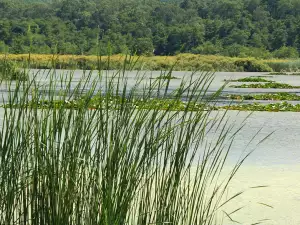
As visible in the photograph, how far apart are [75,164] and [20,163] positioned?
29 centimetres

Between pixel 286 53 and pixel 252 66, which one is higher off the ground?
pixel 252 66

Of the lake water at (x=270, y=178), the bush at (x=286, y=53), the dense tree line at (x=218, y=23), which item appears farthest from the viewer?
the bush at (x=286, y=53)

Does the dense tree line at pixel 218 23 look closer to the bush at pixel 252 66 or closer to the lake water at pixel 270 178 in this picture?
the bush at pixel 252 66

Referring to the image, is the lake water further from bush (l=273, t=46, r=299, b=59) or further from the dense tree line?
bush (l=273, t=46, r=299, b=59)

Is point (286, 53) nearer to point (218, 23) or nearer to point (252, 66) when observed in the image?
point (218, 23)

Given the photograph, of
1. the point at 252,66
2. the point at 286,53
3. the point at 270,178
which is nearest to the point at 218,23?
the point at 286,53

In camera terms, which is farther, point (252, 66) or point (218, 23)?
point (218, 23)

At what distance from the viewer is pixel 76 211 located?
2.92 metres

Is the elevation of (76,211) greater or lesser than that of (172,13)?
greater

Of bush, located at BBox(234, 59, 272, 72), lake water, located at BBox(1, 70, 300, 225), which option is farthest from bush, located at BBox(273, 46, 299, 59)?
lake water, located at BBox(1, 70, 300, 225)

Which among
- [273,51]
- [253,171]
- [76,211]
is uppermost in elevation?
[76,211]

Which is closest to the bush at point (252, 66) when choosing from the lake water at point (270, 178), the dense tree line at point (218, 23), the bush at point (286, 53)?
the dense tree line at point (218, 23)

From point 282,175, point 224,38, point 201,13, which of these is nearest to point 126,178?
point 282,175

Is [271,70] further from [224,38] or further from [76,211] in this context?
[76,211]
